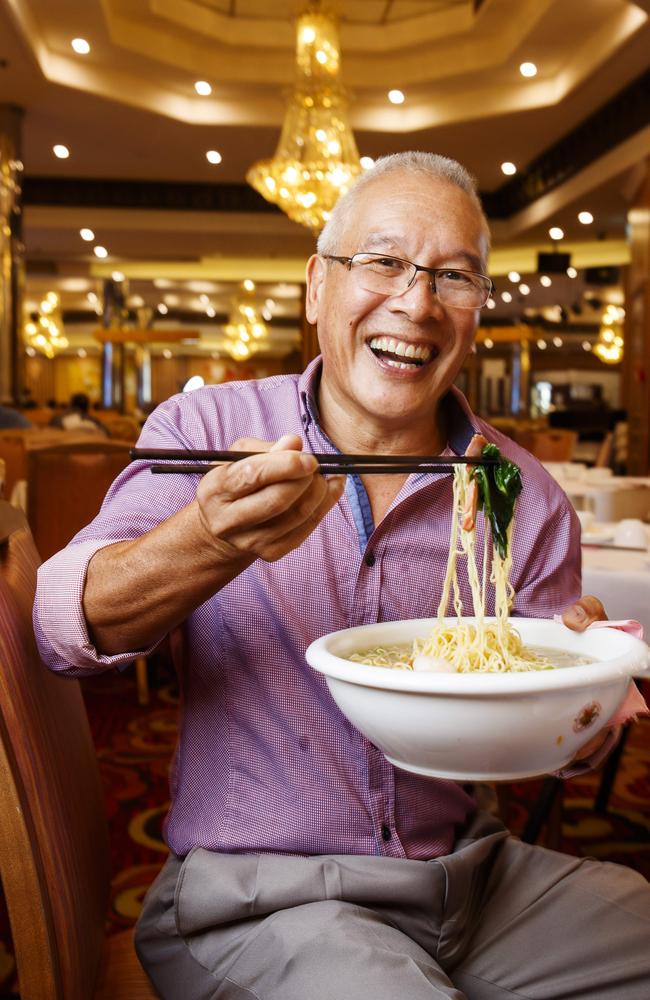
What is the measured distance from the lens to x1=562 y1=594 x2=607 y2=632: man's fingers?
111 centimetres

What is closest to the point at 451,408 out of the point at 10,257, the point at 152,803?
the point at 152,803

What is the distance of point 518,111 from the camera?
352 inches

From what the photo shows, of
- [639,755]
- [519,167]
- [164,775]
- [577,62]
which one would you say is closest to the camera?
[164,775]

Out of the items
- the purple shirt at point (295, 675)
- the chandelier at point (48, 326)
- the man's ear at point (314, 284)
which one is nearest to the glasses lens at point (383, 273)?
the man's ear at point (314, 284)

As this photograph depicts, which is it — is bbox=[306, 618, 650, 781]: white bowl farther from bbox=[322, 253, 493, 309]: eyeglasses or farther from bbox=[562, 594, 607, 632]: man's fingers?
bbox=[322, 253, 493, 309]: eyeglasses

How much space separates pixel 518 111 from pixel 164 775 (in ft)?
25.0

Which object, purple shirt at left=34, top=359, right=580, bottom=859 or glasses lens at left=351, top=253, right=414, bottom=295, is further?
glasses lens at left=351, top=253, right=414, bottom=295

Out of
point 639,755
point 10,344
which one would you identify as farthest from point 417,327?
point 10,344

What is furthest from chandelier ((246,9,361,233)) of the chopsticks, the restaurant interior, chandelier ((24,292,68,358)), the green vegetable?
chandelier ((24,292,68,358))

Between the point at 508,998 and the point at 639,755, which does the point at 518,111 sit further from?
the point at 508,998

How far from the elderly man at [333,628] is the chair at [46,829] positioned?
53 mm

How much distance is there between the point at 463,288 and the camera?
4.29ft

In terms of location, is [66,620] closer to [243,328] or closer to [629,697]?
[629,697]

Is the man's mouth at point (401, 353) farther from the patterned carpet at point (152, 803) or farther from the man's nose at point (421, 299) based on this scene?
the patterned carpet at point (152, 803)
